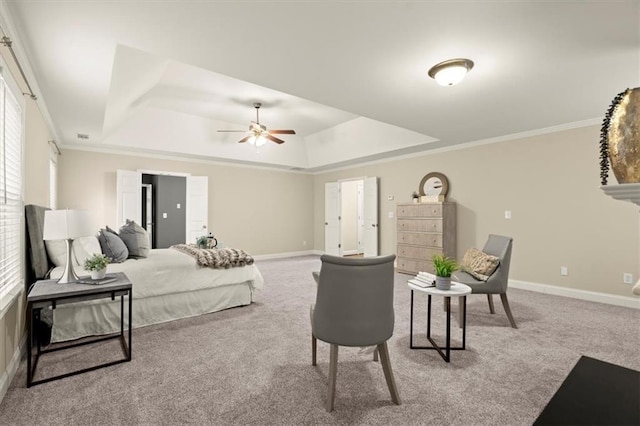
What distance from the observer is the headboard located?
9.21 ft

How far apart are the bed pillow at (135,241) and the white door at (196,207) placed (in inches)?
116

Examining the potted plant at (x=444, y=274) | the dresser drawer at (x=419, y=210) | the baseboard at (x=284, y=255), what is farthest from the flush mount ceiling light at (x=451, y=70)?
the baseboard at (x=284, y=255)

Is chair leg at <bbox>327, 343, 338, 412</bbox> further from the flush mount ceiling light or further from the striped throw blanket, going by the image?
the flush mount ceiling light

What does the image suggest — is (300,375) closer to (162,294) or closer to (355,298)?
(355,298)

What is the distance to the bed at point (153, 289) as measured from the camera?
288 cm

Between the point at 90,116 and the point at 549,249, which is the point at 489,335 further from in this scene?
the point at 90,116

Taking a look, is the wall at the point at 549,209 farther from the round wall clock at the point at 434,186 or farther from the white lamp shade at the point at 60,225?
the white lamp shade at the point at 60,225

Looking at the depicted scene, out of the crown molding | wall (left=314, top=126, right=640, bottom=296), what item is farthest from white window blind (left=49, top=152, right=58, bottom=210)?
wall (left=314, top=126, right=640, bottom=296)

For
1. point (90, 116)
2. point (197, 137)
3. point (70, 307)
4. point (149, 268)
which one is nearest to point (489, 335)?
point (149, 268)

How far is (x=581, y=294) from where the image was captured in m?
4.39

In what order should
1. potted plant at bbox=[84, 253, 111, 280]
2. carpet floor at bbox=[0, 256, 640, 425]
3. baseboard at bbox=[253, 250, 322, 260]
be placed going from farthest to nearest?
1. baseboard at bbox=[253, 250, 322, 260]
2. potted plant at bbox=[84, 253, 111, 280]
3. carpet floor at bbox=[0, 256, 640, 425]

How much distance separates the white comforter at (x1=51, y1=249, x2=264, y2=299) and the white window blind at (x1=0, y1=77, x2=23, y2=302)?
1.72 ft

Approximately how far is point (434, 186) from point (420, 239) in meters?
1.13

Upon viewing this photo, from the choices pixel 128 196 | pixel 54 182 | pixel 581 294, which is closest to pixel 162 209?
pixel 128 196
